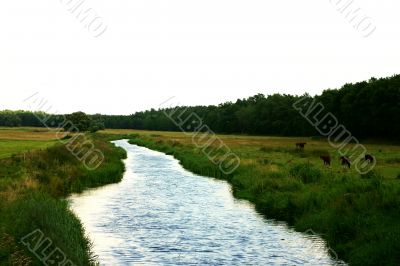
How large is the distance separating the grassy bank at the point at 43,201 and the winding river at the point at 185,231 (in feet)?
4.63

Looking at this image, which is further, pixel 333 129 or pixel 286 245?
pixel 333 129

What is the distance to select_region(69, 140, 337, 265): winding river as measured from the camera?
1902cm

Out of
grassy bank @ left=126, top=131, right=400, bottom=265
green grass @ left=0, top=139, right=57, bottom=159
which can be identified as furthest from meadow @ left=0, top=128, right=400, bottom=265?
green grass @ left=0, top=139, right=57, bottom=159

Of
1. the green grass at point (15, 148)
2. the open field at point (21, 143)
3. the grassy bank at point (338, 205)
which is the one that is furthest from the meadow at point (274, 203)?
the open field at point (21, 143)

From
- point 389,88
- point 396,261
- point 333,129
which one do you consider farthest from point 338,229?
point 333,129

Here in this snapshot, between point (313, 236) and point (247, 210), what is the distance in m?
7.59

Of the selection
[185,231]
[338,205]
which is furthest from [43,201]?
[338,205]

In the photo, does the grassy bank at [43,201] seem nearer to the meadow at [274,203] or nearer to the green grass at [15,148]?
the meadow at [274,203]

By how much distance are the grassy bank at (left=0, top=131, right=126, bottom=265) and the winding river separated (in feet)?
4.63

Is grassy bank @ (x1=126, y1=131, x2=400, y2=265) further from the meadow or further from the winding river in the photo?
the winding river

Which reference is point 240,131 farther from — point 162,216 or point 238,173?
point 162,216

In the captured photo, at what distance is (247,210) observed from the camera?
96.1ft

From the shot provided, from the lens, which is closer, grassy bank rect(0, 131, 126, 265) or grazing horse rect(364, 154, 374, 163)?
grassy bank rect(0, 131, 126, 265)

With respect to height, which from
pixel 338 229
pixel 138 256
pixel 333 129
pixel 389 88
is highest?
pixel 389 88
